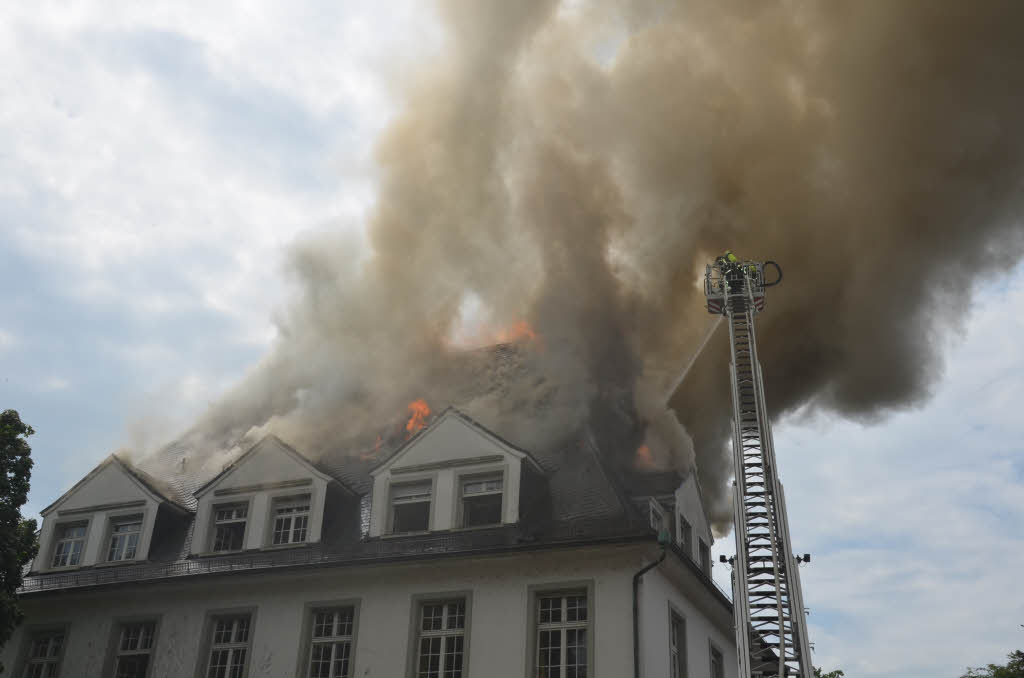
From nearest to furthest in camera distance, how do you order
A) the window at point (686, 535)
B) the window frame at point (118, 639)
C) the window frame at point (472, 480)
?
the window frame at point (472, 480) → the window at point (686, 535) → the window frame at point (118, 639)

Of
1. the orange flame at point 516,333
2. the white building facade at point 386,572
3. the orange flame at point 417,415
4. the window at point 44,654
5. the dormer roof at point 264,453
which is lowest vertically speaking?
the window at point 44,654

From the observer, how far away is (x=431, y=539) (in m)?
22.3

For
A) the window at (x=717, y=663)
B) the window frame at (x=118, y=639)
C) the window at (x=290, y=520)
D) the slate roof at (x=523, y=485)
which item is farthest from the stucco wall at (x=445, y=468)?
the window at (x=717, y=663)

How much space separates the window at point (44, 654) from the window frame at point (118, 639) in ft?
4.92

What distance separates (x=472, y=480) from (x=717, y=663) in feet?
28.0

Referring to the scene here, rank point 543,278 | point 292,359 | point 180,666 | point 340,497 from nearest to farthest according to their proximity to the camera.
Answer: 1. point 180,666
2. point 340,497
3. point 543,278
4. point 292,359

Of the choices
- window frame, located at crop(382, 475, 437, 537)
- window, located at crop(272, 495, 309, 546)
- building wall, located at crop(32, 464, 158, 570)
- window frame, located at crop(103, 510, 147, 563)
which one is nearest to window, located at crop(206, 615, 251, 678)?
window, located at crop(272, 495, 309, 546)

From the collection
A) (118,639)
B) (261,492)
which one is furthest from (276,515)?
(118,639)

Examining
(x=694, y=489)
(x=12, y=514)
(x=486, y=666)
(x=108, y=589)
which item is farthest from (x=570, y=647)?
(x=12, y=514)

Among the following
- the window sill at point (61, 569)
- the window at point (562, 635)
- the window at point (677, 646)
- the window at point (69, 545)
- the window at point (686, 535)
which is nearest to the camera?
the window at point (562, 635)

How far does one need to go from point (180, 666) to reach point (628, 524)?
38.5 feet

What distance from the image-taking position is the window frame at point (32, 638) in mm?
24688

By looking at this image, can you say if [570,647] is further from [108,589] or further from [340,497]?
[108,589]

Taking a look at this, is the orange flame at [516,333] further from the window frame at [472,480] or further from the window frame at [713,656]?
the window frame at [713,656]
